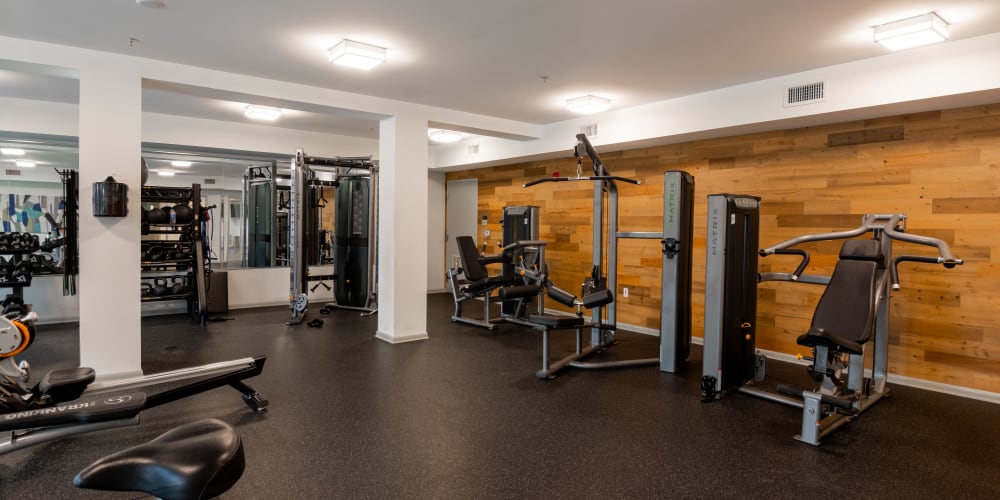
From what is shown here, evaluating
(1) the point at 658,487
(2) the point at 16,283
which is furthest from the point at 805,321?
(2) the point at 16,283

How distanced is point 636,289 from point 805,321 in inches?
73.0

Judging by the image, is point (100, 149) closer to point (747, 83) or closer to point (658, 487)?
point (658, 487)

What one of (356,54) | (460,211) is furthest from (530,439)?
(460,211)

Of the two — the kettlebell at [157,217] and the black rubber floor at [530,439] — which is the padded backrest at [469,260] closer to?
the black rubber floor at [530,439]

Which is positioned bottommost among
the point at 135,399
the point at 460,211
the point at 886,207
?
the point at 135,399

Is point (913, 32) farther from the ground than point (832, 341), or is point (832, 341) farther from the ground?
point (913, 32)

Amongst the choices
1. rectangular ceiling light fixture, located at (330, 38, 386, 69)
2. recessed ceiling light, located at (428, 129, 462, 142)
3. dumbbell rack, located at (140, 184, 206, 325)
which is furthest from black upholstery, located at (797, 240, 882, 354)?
dumbbell rack, located at (140, 184, 206, 325)

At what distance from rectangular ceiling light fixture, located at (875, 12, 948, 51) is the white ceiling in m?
0.07

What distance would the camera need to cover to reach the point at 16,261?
557cm

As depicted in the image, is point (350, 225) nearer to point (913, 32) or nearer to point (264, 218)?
point (264, 218)

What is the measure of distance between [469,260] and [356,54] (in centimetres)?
306

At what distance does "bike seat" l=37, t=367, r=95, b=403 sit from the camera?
112 inches

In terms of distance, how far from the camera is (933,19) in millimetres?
3137

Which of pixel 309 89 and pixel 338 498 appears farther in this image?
pixel 309 89
